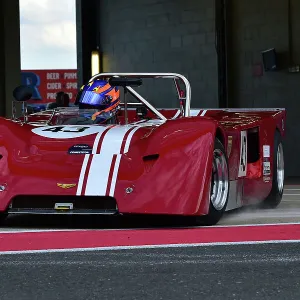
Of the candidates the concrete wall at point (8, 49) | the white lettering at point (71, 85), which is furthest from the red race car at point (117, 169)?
the white lettering at point (71, 85)

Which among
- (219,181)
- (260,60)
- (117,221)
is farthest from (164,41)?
(219,181)

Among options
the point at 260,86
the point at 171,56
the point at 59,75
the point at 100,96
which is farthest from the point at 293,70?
the point at 59,75

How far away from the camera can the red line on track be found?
21.8ft

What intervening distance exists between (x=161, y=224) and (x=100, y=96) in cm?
149

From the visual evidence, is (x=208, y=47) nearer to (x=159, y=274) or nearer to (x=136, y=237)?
(x=136, y=237)

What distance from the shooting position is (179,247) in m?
6.47

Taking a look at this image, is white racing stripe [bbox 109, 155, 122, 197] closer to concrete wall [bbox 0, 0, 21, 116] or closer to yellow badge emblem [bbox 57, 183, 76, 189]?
yellow badge emblem [bbox 57, 183, 76, 189]

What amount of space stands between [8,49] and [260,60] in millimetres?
4525

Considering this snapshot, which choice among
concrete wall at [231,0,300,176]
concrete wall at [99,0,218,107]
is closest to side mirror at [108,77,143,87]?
concrete wall at [231,0,300,176]

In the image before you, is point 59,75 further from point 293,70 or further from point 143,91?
point 293,70

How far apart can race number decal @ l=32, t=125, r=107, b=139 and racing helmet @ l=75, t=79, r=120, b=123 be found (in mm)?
661

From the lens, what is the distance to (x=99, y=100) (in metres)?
8.93

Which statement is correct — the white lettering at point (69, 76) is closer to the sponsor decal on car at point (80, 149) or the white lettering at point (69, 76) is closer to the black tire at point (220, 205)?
the black tire at point (220, 205)

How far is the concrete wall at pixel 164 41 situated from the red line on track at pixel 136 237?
1247cm
